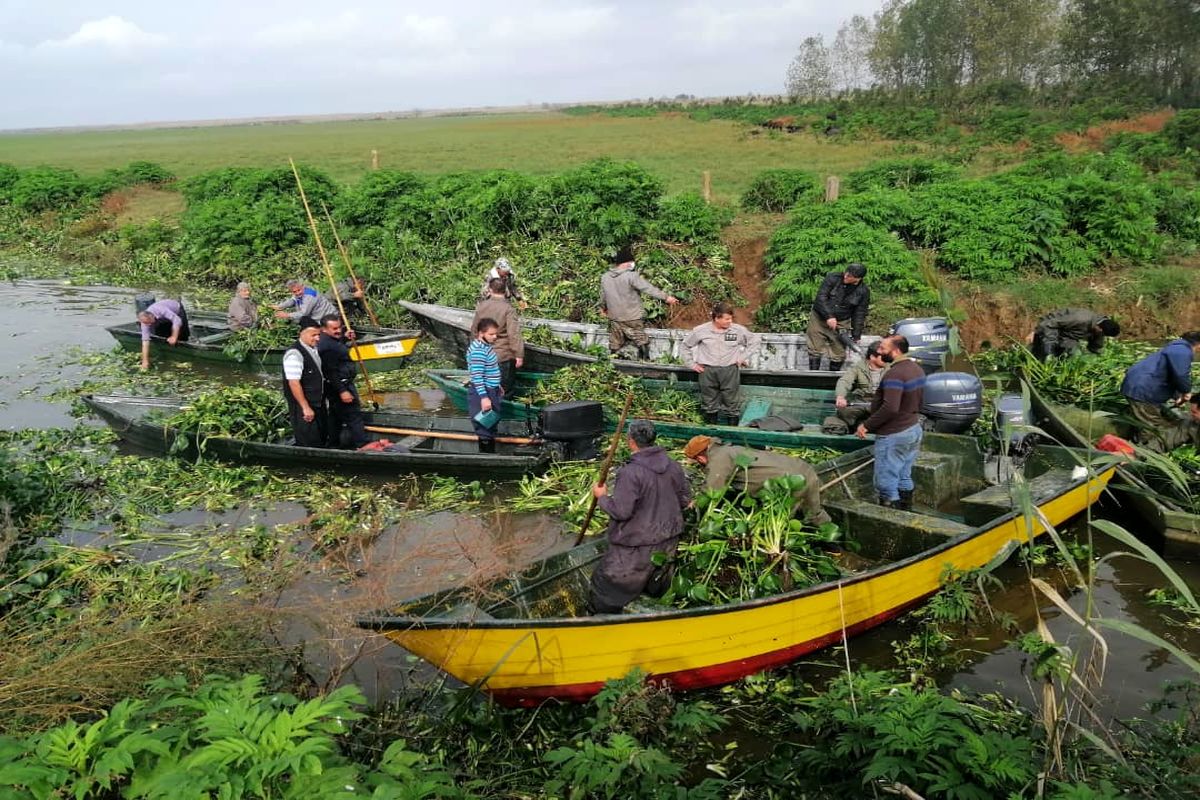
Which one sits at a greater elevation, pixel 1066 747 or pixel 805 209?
pixel 805 209

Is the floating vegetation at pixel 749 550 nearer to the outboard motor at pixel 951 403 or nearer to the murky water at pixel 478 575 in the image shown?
the murky water at pixel 478 575

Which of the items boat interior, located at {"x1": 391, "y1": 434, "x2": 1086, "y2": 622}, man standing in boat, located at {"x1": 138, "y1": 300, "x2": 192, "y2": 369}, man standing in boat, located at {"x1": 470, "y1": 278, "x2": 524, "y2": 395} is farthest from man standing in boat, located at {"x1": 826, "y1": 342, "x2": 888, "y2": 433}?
man standing in boat, located at {"x1": 138, "y1": 300, "x2": 192, "y2": 369}

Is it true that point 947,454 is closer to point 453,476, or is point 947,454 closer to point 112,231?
point 453,476

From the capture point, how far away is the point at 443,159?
43.8 m

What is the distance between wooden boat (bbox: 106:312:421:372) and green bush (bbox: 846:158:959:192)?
38.5 ft

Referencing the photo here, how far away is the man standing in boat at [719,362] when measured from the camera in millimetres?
10211

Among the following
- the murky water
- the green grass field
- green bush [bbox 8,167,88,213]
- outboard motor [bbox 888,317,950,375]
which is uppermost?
the green grass field

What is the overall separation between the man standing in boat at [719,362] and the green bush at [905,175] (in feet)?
34.3

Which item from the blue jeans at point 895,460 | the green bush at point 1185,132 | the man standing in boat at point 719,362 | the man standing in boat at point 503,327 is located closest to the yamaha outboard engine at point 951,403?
the blue jeans at point 895,460

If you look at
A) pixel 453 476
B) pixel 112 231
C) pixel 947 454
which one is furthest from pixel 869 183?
pixel 112 231

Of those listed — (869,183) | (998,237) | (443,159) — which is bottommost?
(998,237)

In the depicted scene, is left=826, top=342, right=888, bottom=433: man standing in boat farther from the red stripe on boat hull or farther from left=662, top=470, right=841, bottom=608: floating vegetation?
the red stripe on boat hull

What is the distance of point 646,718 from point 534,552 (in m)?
3.16

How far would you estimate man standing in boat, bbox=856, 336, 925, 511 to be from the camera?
285 inches
